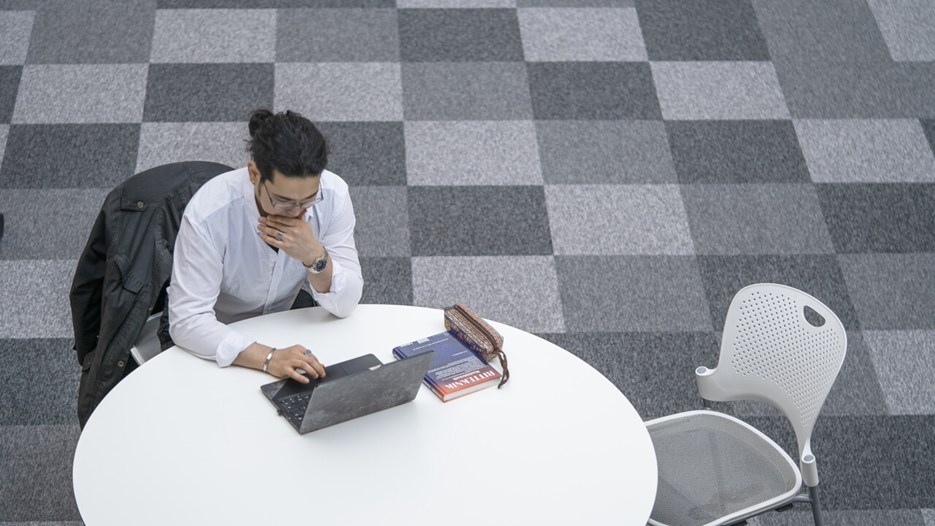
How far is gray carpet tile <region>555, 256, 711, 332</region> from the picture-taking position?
11.4ft

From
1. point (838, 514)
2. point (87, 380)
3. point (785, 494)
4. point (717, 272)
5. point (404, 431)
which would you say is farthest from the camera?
point (717, 272)

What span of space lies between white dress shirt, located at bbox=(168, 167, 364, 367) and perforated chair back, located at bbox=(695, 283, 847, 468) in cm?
99

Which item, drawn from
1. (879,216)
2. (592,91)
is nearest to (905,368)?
(879,216)

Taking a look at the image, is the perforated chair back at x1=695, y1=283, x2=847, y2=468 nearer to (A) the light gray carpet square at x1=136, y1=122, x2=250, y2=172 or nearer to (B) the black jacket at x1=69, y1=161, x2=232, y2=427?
(B) the black jacket at x1=69, y1=161, x2=232, y2=427

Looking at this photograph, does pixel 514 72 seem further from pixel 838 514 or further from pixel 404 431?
pixel 404 431

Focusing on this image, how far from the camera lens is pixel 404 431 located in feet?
6.85

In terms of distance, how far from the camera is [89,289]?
2510 millimetres

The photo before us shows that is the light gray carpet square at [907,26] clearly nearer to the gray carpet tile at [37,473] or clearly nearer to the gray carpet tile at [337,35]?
the gray carpet tile at [337,35]

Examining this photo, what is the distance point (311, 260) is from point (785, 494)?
123 centimetres

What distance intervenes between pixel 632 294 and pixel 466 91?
48.4 inches

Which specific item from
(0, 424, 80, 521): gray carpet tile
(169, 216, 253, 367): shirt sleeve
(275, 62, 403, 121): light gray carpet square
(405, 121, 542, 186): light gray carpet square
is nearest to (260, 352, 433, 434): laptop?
(169, 216, 253, 367): shirt sleeve

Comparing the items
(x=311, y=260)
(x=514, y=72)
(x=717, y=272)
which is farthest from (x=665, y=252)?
(x=311, y=260)

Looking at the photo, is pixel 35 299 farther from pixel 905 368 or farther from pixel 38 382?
pixel 905 368

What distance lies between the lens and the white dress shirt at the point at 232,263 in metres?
2.24
